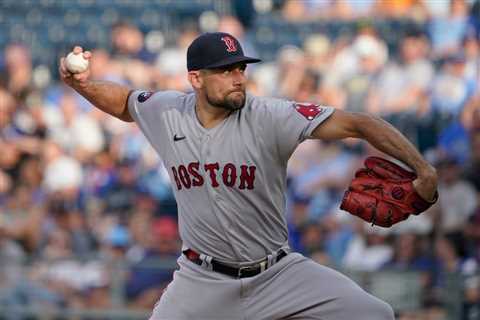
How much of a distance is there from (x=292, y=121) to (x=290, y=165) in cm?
462

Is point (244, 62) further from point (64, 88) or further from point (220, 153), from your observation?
point (64, 88)

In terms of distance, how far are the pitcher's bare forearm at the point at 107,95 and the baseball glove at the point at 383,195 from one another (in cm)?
121

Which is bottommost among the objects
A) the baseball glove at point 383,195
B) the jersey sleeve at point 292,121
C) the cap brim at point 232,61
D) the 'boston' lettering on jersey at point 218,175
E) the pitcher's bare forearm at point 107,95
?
the baseball glove at point 383,195

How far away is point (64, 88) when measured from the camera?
1146 centimetres

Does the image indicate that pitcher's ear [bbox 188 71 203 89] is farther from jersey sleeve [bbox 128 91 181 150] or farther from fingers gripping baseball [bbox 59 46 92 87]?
fingers gripping baseball [bbox 59 46 92 87]

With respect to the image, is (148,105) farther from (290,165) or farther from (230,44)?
(290,165)

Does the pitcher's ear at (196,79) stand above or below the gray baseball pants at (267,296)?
above

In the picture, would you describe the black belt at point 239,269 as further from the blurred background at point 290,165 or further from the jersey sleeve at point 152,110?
the blurred background at point 290,165

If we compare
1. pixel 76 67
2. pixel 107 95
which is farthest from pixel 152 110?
pixel 76 67

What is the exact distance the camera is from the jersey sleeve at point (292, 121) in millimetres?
4840

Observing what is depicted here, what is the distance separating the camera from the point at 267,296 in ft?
16.6

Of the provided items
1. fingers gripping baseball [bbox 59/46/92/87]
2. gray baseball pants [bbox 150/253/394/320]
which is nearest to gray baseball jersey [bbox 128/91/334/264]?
gray baseball pants [bbox 150/253/394/320]

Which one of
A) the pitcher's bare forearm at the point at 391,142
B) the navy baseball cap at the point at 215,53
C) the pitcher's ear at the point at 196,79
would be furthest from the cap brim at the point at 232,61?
the pitcher's bare forearm at the point at 391,142

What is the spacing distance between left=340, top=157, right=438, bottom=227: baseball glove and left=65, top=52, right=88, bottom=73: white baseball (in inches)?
55.0
